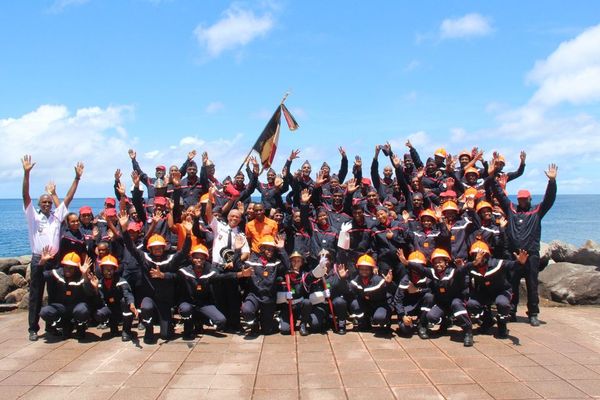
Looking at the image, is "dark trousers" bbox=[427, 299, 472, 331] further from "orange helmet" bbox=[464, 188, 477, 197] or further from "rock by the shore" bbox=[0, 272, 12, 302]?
"rock by the shore" bbox=[0, 272, 12, 302]

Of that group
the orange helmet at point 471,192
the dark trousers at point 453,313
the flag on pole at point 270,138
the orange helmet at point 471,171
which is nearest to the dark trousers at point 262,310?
the dark trousers at point 453,313

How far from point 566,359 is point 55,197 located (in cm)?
865

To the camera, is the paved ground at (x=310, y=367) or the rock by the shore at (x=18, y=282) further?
the rock by the shore at (x=18, y=282)

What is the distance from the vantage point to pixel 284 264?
9.10 m

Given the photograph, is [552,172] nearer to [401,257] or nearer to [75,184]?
[401,257]

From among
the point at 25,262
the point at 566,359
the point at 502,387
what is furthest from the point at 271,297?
the point at 25,262

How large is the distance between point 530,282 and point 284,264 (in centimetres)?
461

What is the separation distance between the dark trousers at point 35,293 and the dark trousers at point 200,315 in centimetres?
241

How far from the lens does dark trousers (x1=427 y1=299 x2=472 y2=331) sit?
8211 millimetres

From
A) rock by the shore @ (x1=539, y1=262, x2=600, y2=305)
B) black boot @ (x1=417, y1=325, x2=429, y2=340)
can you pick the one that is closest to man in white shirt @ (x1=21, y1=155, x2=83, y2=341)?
black boot @ (x1=417, y1=325, x2=429, y2=340)

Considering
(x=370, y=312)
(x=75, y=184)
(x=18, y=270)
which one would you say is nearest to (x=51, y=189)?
(x=75, y=184)

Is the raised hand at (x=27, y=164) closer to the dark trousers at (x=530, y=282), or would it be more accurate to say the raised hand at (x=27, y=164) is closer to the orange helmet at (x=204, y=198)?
the orange helmet at (x=204, y=198)

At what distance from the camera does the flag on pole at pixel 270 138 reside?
40.2 ft

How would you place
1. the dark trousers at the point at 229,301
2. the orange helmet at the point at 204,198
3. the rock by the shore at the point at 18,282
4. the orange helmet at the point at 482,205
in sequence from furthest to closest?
1. the rock by the shore at the point at 18,282
2. the orange helmet at the point at 204,198
3. the orange helmet at the point at 482,205
4. the dark trousers at the point at 229,301
